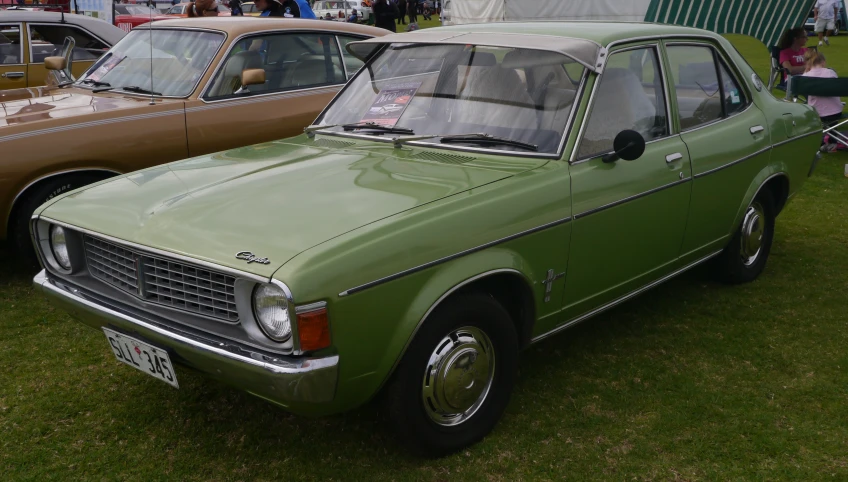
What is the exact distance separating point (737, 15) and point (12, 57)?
28.5ft

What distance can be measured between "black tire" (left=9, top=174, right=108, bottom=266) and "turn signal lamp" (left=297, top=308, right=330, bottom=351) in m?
3.24

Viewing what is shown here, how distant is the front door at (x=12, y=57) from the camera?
26.5ft

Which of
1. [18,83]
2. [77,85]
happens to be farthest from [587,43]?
[18,83]

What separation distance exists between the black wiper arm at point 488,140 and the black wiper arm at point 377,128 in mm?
244

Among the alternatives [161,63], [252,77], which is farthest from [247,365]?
[161,63]

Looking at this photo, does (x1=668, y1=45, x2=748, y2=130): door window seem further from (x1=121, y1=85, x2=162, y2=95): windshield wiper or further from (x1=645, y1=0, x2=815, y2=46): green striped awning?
(x1=645, y1=0, x2=815, y2=46): green striped awning

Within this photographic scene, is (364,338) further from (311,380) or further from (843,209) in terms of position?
(843,209)

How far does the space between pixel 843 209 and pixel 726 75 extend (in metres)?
3.05

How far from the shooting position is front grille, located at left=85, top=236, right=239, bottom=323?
2877 mm

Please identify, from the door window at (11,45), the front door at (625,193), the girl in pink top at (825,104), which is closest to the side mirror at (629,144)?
the front door at (625,193)

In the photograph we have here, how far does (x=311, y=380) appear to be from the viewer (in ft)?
8.81

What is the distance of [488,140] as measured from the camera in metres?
3.73

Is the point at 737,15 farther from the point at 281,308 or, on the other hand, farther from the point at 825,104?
the point at 281,308

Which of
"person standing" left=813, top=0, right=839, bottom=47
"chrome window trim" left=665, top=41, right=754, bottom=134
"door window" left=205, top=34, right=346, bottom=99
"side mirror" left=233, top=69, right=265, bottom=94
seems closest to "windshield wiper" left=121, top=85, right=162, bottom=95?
"door window" left=205, top=34, right=346, bottom=99
